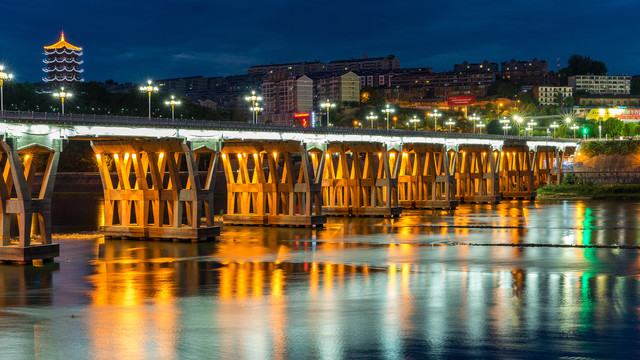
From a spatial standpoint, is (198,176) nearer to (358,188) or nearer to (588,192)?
(358,188)

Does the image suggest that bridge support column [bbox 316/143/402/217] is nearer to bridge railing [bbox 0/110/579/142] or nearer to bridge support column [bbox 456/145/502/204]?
bridge railing [bbox 0/110/579/142]

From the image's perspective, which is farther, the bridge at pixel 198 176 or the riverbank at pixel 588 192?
the riverbank at pixel 588 192

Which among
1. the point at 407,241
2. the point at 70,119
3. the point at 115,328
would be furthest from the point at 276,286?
the point at 407,241

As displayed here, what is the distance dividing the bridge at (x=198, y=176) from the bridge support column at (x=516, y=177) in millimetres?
14327

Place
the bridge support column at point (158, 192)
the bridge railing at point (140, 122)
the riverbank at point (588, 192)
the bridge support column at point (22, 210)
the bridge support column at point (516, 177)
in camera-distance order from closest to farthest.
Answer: the bridge support column at point (22, 210)
the bridge railing at point (140, 122)
the bridge support column at point (158, 192)
the riverbank at point (588, 192)
the bridge support column at point (516, 177)

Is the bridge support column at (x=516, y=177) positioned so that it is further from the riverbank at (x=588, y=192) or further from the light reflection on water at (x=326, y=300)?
the light reflection on water at (x=326, y=300)

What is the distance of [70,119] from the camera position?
49281 mm

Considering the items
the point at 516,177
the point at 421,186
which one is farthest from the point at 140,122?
the point at 516,177

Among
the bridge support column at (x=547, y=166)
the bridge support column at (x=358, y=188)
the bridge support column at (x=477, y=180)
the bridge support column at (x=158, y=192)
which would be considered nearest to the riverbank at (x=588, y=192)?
the bridge support column at (x=547, y=166)

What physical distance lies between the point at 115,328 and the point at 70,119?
77.8ft

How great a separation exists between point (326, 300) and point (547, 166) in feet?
392

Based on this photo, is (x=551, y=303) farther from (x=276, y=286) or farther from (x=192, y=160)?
(x=192, y=160)

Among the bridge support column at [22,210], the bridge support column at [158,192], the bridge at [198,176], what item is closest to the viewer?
the bridge support column at [22,210]

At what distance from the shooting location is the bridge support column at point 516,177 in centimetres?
12588
